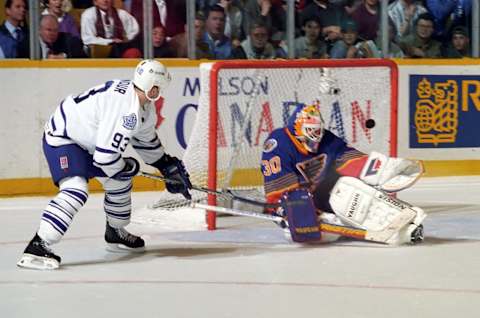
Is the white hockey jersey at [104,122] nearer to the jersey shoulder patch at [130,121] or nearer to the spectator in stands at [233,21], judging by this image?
the jersey shoulder patch at [130,121]

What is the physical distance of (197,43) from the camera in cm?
782

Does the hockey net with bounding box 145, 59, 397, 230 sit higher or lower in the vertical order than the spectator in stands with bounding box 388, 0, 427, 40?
lower

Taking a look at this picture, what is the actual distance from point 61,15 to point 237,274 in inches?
115

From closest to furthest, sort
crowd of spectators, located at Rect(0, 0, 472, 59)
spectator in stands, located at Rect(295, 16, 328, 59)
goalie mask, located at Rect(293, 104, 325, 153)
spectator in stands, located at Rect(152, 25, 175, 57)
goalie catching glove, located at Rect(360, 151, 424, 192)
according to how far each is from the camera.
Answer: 1. goalie mask, located at Rect(293, 104, 325, 153)
2. goalie catching glove, located at Rect(360, 151, 424, 192)
3. crowd of spectators, located at Rect(0, 0, 472, 59)
4. spectator in stands, located at Rect(152, 25, 175, 57)
5. spectator in stands, located at Rect(295, 16, 328, 59)

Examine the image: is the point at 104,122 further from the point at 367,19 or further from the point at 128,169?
the point at 367,19

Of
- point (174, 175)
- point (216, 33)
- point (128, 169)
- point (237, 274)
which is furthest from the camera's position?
point (216, 33)

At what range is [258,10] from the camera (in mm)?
8008

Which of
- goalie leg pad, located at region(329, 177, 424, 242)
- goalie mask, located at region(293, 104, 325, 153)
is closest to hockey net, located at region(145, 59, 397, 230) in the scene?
goalie mask, located at region(293, 104, 325, 153)

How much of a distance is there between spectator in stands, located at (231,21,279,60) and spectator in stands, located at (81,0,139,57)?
710 millimetres

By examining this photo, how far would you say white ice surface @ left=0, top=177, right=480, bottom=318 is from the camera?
443cm

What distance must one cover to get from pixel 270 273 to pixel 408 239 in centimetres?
92

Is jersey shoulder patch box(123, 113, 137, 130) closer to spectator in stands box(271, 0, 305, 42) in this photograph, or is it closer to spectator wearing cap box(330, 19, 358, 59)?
spectator in stands box(271, 0, 305, 42)

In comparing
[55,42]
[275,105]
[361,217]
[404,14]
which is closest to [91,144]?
[361,217]

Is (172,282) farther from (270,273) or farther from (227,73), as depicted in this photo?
(227,73)
